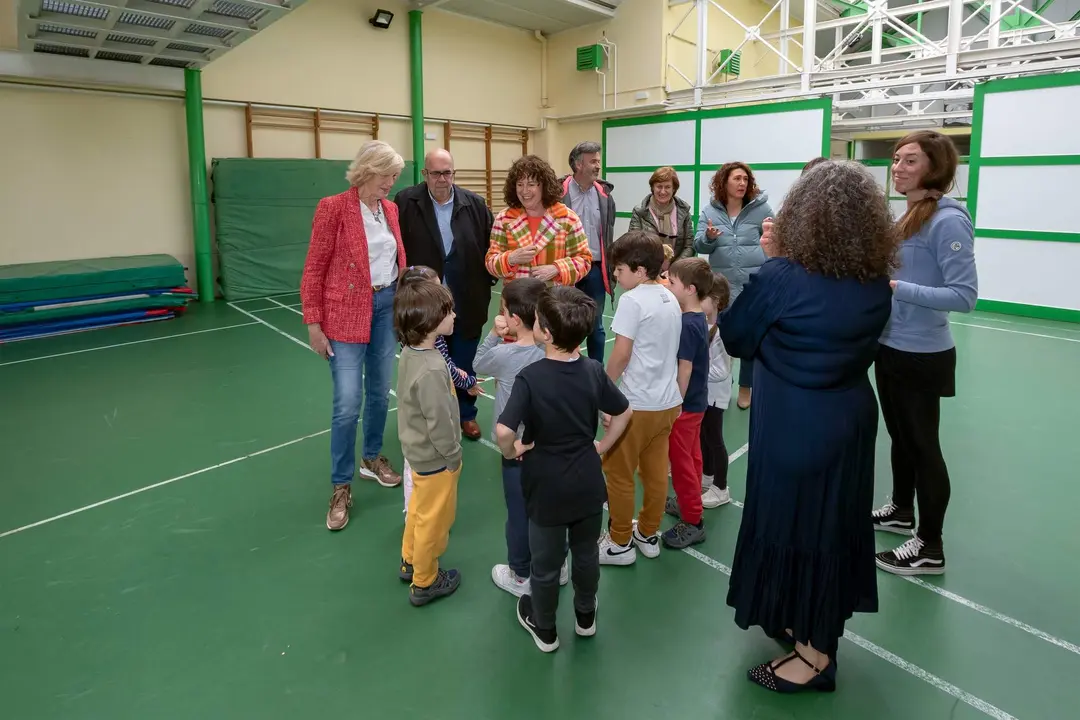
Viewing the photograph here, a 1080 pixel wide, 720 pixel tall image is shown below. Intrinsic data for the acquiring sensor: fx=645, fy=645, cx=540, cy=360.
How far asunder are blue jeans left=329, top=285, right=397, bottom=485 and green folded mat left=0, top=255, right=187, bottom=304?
5.83 meters

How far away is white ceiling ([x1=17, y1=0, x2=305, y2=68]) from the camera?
19.7 feet

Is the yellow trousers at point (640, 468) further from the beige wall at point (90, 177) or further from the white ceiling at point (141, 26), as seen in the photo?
the beige wall at point (90, 177)

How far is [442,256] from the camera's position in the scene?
12.3 ft

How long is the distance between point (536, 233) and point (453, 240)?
2.38 ft

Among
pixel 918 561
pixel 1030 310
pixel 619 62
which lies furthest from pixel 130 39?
pixel 1030 310

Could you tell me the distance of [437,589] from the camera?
8.14 feet

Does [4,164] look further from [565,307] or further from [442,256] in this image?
[565,307]

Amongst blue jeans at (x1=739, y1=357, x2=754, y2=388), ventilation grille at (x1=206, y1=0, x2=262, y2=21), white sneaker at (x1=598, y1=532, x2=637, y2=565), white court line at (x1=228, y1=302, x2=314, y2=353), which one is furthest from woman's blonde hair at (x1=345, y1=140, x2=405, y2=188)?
ventilation grille at (x1=206, y1=0, x2=262, y2=21)

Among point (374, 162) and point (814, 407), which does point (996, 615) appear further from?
point (374, 162)

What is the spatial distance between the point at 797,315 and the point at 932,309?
3.49ft

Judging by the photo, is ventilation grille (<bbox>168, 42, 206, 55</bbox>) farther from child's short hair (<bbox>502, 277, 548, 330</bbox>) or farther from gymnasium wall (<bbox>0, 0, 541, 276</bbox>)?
child's short hair (<bbox>502, 277, 548, 330</bbox>)

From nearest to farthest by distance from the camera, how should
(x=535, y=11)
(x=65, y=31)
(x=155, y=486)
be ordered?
(x=155, y=486) < (x=65, y=31) < (x=535, y=11)

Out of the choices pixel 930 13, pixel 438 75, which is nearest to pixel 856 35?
pixel 930 13

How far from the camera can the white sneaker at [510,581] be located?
2.50 metres
